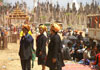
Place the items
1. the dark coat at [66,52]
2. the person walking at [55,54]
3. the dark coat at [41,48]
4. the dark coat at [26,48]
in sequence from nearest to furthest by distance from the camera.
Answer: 1. the person walking at [55,54]
2. the dark coat at [26,48]
3. the dark coat at [41,48]
4. the dark coat at [66,52]

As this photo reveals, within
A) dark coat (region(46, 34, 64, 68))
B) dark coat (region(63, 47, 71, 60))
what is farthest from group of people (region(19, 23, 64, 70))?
dark coat (region(63, 47, 71, 60))

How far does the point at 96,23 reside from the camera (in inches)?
461

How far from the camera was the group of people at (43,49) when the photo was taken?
482cm

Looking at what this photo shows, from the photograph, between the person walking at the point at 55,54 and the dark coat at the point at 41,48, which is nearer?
Result: the person walking at the point at 55,54

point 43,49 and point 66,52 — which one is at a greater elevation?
point 43,49

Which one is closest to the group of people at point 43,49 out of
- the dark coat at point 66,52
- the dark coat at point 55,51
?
the dark coat at point 55,51

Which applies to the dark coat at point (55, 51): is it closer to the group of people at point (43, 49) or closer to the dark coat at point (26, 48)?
the group of people at point (43, 49)

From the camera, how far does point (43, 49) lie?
6215 millimetres

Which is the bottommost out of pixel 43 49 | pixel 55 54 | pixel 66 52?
pixel 66 52

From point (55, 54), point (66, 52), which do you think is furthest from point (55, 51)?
point (66, 52)

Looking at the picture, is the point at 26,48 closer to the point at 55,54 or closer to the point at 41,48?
the point at 41,48

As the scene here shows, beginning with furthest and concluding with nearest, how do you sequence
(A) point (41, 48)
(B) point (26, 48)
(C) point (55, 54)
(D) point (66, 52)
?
(D) point (66, 52), (A) point (41, 48), (B) point (26, 48), (C) point (55, 54)

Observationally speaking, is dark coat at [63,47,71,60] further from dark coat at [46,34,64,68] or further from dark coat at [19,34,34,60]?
dark coat at [46,34,64,68]

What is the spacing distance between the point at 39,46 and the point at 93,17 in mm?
6908
